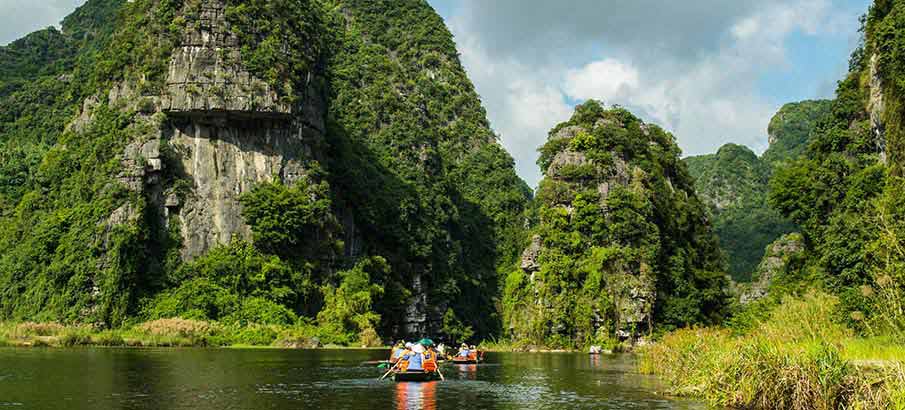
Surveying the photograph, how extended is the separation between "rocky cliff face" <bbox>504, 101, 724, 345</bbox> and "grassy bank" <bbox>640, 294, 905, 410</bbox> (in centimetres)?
4513

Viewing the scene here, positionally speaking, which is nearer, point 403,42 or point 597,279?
point 597,279

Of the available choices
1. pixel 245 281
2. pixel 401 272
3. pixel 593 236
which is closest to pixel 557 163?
pixel 593 236

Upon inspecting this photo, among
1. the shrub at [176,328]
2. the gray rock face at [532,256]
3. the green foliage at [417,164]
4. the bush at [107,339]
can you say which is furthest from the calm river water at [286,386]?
the green foliage at [417,164]

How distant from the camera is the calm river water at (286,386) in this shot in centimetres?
2566

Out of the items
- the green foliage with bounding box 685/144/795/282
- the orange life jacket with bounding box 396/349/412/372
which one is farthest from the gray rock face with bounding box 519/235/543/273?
the green foliage with bounding box 685/144/795/282

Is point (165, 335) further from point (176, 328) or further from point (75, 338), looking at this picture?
→ point (75, 338)

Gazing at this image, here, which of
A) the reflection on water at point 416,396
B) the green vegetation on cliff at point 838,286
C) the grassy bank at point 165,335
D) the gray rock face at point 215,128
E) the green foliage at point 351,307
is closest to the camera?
the green vegetation on cliff at point 838,286

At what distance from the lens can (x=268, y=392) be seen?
2922 cm

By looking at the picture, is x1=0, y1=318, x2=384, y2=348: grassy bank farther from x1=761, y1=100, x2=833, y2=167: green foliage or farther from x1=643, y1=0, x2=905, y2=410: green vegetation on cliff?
x1=761, y1=100, x2=833, y2=167: green foliage

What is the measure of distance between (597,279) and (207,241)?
32433 mm

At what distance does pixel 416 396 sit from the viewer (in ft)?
93.8

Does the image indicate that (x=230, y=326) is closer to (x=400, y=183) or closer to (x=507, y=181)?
(x=400, y=183)

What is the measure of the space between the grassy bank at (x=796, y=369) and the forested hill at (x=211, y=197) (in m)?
47.2

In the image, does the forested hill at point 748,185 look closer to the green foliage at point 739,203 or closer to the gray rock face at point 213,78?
the green foliage at point 739,203
